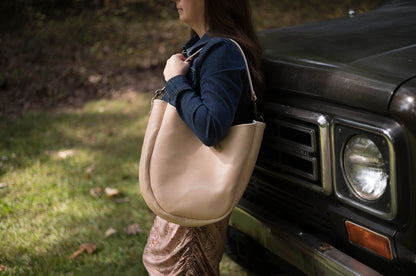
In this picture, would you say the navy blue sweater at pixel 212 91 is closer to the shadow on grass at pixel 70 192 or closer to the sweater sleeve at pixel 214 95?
the sweater sleeve at pixel 214 95

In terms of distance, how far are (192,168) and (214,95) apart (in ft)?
1.03

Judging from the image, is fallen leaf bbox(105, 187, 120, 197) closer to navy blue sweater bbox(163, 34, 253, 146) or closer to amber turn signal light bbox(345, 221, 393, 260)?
navy blue sweater bbox(163, 34, 253, 146)

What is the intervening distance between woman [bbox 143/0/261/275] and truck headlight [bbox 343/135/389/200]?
46 centimetres

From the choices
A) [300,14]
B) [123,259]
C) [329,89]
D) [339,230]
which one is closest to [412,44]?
[329,89]

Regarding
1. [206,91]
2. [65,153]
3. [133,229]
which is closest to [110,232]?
[133,229]

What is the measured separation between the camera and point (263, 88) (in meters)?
2.04

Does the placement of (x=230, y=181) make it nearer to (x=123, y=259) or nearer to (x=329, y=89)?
(x=329, y=89)

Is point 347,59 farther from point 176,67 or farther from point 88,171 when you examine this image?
point 88,171

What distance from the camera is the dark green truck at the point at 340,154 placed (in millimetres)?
1571

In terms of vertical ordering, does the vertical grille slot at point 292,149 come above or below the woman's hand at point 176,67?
below

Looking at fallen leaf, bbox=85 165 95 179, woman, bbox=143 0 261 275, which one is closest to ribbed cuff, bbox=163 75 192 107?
woman, bbox=143 0 261 275

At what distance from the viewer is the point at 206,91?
167 centimetres

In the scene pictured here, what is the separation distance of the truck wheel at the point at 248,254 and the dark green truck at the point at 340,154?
20 cm

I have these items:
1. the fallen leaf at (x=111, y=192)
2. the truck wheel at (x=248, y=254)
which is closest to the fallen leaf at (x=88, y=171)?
the fallen leaf at (x=111, y=192)
